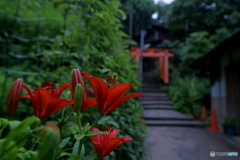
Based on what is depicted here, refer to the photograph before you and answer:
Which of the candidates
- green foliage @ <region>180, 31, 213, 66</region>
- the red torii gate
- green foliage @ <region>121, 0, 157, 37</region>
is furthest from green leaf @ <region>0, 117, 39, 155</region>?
the red torii gate

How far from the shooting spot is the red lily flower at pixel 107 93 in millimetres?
329

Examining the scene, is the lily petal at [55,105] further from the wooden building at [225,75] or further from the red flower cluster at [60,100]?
the wooden building at [225,75]

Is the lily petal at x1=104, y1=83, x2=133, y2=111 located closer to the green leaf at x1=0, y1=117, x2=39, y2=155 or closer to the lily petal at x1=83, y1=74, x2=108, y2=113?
the lily petal at x1=83, y1=74, x2=108, y2=113

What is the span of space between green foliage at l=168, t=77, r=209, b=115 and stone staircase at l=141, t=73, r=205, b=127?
293 mm

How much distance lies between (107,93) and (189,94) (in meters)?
7.38

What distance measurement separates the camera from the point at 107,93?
0.34 m

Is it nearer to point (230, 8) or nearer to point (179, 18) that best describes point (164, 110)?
point (179, 18)

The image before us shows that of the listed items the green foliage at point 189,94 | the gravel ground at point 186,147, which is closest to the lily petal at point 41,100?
the gravel ground at point 186,147

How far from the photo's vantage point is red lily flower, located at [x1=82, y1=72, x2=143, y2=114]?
0.33 m

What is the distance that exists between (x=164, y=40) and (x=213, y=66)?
3.10 m

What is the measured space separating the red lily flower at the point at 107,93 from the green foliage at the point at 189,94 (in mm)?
6534

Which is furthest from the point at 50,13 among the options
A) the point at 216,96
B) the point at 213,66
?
the point at 216,96

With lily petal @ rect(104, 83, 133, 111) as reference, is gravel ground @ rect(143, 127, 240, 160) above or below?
below

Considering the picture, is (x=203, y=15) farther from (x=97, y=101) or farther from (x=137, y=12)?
(x=97, y=101)
